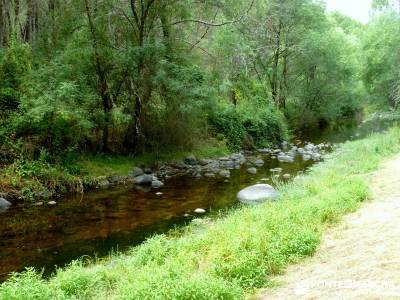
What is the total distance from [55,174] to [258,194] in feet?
22.6

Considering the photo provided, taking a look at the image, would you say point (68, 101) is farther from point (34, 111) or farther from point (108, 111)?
point (108, 111)

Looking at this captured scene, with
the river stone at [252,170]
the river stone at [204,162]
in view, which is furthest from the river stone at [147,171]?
the river stone at [252,170]

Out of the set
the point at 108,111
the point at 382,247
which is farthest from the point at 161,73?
the point at 382,247

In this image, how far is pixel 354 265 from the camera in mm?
5926

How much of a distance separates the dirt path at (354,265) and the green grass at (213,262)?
0.27 meters

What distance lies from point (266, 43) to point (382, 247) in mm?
29463

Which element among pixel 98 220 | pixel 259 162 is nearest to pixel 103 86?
pixel 98 220

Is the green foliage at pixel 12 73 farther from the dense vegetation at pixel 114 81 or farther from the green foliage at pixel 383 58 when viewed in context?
the green foliage at pixel 383 58

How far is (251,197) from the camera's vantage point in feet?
42.5

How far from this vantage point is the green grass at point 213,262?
211 inches

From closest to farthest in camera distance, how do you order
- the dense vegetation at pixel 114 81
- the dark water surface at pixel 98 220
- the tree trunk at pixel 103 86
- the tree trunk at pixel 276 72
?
1. the dark water surface at pixel 98 220
2. the dense vegetation at pixel 114 81
3. the tree trunk at pixel 103 86
4. the tree trunk at pixel 276 72

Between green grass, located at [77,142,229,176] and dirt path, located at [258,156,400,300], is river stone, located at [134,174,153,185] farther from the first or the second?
dirt path, located at [258,156,400,300]

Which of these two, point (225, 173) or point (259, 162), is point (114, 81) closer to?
point (225, 173)

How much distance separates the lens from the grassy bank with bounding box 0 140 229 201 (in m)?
13.7
